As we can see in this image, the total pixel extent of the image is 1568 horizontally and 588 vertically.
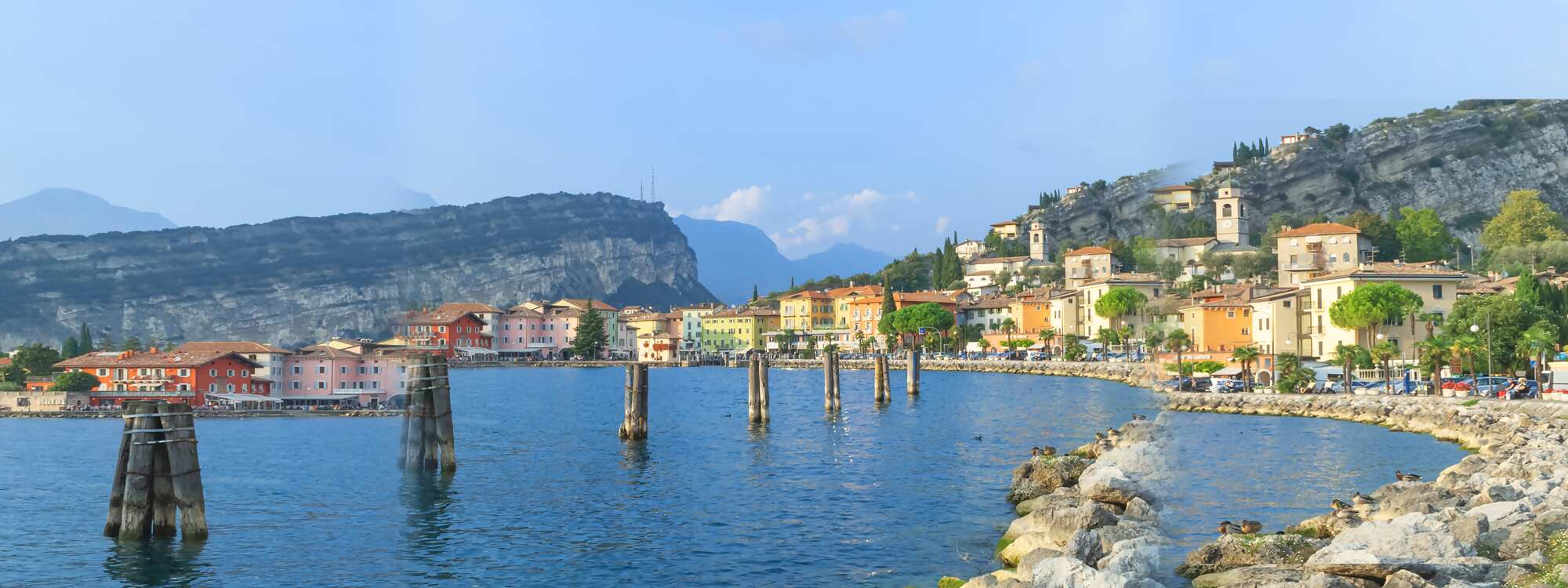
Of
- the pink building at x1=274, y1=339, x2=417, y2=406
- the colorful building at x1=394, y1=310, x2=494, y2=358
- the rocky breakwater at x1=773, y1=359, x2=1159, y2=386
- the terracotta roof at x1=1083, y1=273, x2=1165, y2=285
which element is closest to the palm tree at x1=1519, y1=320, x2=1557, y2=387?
the rocky breakwater at x1=773, y1=359, x2=1159, y2=386

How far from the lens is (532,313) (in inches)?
7756

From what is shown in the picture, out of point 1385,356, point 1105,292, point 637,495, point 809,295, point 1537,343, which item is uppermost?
point 809,295

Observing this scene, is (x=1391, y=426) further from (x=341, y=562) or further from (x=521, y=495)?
(x=341, y=562)

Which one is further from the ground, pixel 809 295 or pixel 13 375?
pixel 809 295

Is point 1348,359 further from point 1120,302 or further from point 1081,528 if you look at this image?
point 1120,302

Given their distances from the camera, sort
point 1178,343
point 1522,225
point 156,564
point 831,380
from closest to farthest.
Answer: point 156,564 < point 831,380 < point 1178,343 < point 1522,225

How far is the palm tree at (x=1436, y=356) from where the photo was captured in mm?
54491

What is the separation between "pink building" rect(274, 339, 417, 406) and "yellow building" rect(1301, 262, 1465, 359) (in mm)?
59083

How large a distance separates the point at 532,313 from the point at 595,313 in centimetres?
1504

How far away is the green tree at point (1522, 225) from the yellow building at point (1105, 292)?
49.6m

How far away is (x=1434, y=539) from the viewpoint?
65.1ft

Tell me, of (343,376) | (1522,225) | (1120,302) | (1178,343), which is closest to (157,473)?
(343,376)

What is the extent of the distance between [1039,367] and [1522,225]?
7712 centimetres

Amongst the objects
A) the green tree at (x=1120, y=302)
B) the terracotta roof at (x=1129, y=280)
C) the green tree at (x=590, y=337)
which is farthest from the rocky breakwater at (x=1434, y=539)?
the green tree at (x=590, y=337)
